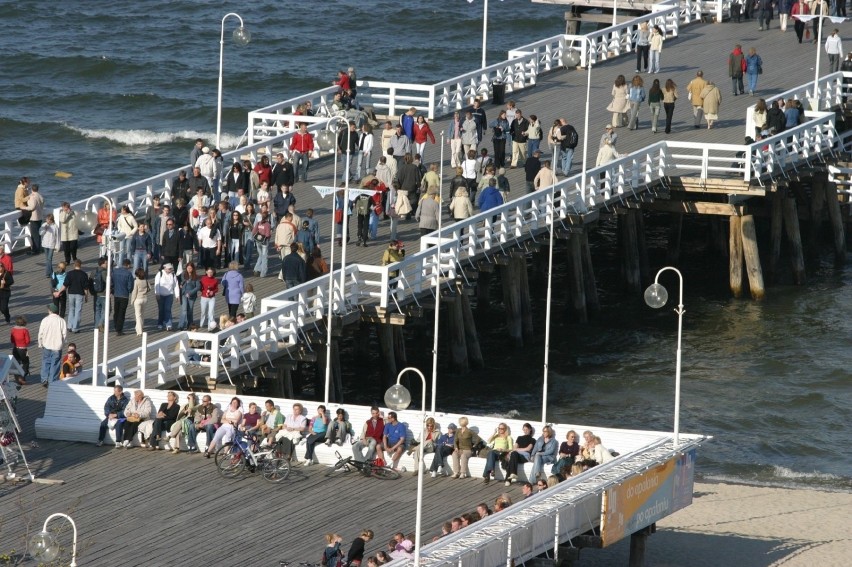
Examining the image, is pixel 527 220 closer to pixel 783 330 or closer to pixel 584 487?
pixel 783 330

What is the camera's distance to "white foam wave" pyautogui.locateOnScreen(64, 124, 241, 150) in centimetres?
7200

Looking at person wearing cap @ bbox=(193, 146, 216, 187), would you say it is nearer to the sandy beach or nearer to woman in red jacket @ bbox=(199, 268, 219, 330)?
woman in red jacket @ bbox=(199, 268, 219, 330)

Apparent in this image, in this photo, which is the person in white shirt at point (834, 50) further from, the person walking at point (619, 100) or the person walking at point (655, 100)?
the person walking at point (619, 100)

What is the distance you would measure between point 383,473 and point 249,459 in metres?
1.97

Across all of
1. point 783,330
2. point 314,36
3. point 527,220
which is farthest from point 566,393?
point 314,36

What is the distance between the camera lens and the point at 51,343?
32250 mm

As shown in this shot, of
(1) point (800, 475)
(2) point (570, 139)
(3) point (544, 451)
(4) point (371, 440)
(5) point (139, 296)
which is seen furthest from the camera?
(2) point (570, 139)

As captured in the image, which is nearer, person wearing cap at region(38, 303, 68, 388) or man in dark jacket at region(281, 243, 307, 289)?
person wearing cap at region(38, 303, 68, 388)

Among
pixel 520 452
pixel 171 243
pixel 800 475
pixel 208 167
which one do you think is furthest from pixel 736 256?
pixel 520 452

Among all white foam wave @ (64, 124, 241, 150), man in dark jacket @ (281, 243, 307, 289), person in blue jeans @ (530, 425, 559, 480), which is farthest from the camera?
white foam wave @ (64, 124, 241, 150)

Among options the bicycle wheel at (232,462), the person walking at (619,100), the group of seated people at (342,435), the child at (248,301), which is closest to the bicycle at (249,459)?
the bicycle wheel at (232,462)

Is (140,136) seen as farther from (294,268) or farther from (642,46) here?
(294,268)

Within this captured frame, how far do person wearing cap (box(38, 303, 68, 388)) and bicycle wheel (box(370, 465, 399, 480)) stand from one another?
235 inches

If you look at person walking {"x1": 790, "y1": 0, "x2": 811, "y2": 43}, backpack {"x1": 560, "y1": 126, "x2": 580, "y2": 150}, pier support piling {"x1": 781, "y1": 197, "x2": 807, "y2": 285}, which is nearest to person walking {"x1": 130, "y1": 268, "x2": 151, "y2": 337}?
backpack {"x1": 560, "y1": 126, "x2": 580, "y2": 150}
